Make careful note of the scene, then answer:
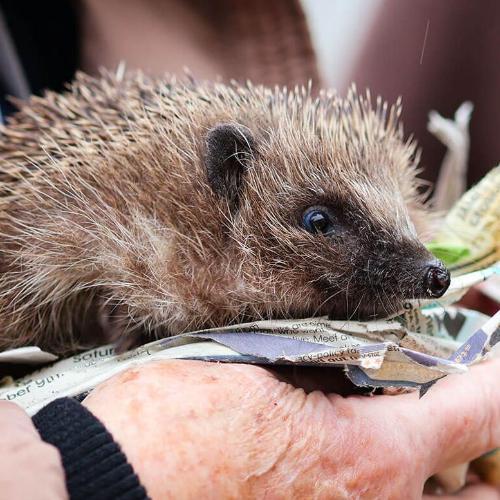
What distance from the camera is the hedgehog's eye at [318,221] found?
3.63 ft

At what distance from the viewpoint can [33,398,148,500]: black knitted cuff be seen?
0.69 m

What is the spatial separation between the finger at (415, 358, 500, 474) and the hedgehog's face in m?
0.17

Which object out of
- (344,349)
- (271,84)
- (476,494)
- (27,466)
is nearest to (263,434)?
(344,349)

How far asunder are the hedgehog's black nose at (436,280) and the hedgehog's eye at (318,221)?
191mm

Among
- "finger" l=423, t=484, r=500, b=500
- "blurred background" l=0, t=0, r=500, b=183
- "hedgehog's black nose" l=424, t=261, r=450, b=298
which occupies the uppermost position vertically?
"blurred background" l=0, t=0, r=500, b=183

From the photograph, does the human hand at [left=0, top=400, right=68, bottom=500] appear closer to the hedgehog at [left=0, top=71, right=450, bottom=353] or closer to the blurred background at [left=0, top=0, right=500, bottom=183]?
the hedgehog at [left=0, top=71, right=450, bottom=353]

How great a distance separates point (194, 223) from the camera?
113cm

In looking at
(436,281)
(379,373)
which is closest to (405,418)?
(379,373)

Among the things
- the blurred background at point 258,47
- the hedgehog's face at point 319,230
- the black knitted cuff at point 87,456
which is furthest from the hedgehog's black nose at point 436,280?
the blurred background at point 258,47

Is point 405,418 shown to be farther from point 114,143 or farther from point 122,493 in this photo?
point 114,143

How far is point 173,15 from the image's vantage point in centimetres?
198

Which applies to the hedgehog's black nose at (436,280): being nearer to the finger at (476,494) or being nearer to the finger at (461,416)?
the finger at (461,416)

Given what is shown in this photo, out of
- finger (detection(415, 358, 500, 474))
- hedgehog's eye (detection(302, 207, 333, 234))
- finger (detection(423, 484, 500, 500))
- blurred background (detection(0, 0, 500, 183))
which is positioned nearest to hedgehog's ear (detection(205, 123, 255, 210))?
hedgehog's eye (detection(302, 207, 333, 234))

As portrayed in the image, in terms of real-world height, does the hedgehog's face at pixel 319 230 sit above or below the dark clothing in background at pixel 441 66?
below
